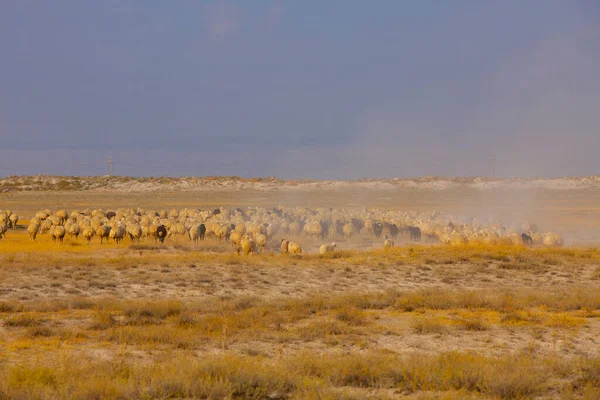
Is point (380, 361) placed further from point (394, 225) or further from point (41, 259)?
point (394, 225)

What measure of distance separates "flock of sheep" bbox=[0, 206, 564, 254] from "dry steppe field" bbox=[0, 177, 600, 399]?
10.5ft

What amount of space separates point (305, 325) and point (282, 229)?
→ 2060cm

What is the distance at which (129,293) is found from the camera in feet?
48.2

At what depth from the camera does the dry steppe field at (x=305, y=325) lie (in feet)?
22.8

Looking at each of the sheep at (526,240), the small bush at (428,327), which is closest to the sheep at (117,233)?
the sheep at (526,240)

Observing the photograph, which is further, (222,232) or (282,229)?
(282,229)

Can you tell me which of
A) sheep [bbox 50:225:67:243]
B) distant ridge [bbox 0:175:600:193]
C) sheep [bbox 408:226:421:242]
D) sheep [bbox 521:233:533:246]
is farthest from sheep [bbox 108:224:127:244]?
distant ridge [bbox 0:175:600:193]

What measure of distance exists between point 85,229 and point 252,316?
1734cm

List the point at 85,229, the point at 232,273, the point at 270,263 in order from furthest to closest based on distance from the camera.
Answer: the point at 85,229, the point at 270,263, the point at 232,273

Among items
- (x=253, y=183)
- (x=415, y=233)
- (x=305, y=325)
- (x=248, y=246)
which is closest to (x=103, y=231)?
(x=248, y=246)

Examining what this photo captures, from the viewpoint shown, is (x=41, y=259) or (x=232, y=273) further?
(x=41, y=259)

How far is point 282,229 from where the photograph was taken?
31.8m

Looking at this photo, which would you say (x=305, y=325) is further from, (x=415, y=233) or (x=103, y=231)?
(x=415, y=233)

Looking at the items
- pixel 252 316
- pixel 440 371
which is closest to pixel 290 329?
pixel 252 316
